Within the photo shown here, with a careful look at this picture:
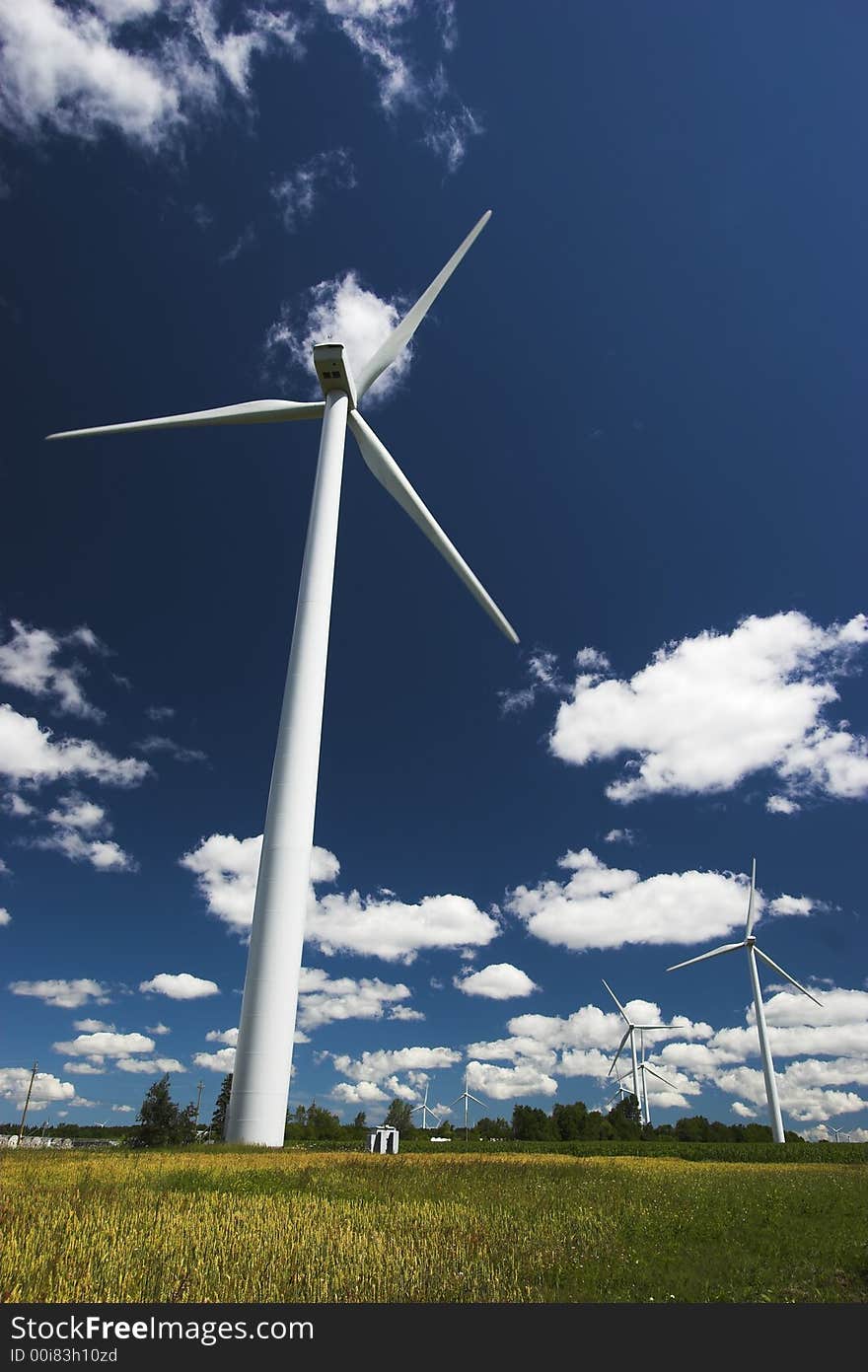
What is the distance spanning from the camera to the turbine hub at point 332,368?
4744 centimetres

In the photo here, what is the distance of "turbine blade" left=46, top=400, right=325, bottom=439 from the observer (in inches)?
1841

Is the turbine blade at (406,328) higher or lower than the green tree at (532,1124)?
higher

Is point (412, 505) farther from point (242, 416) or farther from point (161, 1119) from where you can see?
point (161, 1119)

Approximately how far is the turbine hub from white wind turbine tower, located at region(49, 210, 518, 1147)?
63 millimetres

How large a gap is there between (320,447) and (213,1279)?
42.4m

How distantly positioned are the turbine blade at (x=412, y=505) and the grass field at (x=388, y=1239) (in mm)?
30987

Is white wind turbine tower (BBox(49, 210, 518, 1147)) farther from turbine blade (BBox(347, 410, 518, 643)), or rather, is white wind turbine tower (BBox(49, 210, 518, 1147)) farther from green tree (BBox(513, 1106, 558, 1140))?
green tree (BBox(513, 1106, 558, 1140))

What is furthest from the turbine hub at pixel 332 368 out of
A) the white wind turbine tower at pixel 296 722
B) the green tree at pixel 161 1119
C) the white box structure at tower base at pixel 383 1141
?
the green tree at pixel 161 1119

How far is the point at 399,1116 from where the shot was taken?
14850 cm

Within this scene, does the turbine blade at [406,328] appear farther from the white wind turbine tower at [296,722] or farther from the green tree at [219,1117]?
the green tree at [219,1117]

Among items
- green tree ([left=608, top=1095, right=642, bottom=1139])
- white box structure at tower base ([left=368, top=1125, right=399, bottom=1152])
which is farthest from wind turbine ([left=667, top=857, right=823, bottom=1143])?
white box structure at tower base ([left=368, top=1125, right=399, bottom=1152])

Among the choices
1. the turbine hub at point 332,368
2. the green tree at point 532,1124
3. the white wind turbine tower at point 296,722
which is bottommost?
the green tree at point 532,1124

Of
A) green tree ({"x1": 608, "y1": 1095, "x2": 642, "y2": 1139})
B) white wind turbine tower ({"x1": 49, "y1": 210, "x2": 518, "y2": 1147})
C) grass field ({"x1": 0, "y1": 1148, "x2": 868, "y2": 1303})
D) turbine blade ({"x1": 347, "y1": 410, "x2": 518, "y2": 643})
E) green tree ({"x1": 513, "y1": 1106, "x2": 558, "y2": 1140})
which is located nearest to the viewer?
grass field ({"x1": 0, "y1": 1148, "x2": 868, "y2": 1303})

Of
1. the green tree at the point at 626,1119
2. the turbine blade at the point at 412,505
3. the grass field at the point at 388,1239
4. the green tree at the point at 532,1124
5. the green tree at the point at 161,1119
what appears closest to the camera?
the grass field at the point at 388,1239
